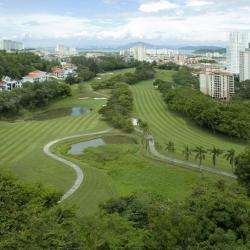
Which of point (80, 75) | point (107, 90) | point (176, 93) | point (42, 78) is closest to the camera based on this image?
point (176, 93)

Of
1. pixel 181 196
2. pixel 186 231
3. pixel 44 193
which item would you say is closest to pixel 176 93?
pixel 181 196

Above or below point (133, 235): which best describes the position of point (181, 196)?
below

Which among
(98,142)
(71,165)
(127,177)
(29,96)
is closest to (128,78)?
(29,96)

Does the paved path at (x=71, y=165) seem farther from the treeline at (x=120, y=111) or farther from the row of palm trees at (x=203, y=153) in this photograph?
the row of palm trees at (x=203, y=153)

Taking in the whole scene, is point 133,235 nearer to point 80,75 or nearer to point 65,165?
point 65,165

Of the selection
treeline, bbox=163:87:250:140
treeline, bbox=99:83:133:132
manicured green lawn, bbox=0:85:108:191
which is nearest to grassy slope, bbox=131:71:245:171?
treeline, bbox=163:87:250:140
